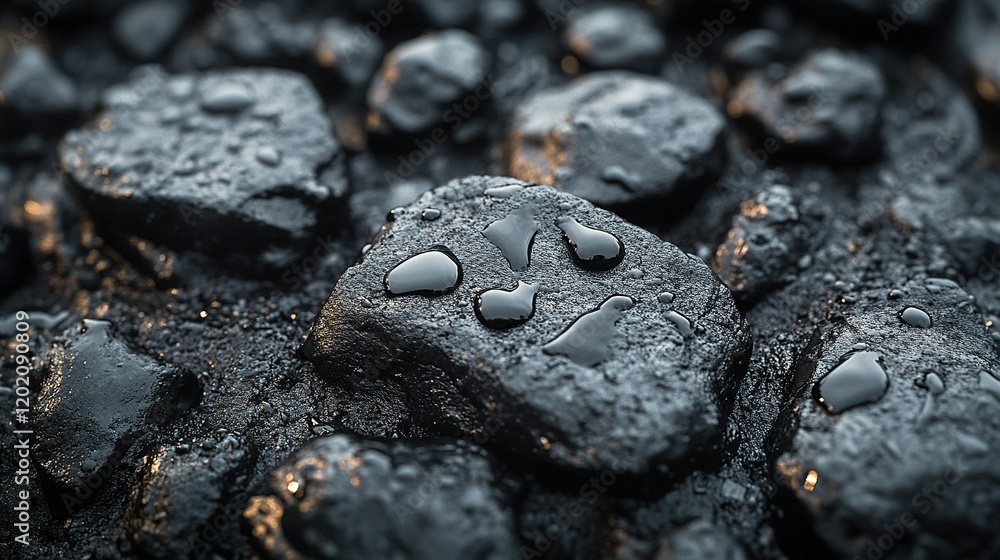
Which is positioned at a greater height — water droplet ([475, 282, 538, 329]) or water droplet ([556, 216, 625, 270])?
water droplet ([556, 216, 625, 270])

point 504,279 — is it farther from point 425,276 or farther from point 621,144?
point 621,144

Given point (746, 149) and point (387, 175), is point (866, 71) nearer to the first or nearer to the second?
point (746, 149)

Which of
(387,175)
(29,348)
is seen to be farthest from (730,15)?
(29,348)

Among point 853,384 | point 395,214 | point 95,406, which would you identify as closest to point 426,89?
point 395,214

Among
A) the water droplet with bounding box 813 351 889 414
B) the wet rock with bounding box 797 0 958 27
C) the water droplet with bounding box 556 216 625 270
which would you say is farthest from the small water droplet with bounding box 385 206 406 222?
the wet rock with bounding box 797 0 958 27

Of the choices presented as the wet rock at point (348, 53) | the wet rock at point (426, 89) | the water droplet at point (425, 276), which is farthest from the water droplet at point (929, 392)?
the wet rock at point (348, 53)

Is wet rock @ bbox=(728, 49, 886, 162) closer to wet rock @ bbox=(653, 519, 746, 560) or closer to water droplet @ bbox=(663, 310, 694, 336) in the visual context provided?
water droplet @ bbox=(663, 310, 694, 336)
